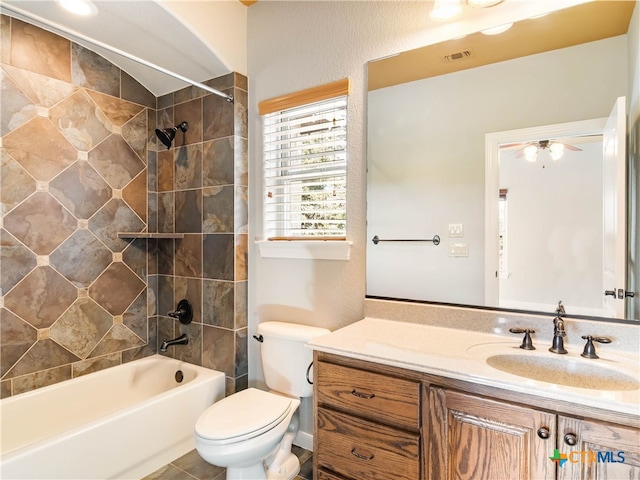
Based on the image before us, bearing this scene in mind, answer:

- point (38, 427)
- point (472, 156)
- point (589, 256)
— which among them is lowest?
point (38, 427)

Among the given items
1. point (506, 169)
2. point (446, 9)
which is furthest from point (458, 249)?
point (446, 9)

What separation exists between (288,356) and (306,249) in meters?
0.61

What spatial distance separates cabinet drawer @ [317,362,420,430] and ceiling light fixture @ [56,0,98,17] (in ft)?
7.05

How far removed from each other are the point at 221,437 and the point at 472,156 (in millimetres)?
1692

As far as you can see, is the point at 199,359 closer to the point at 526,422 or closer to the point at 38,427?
the point at 38,427

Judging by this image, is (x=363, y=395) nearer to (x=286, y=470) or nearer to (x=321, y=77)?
(x=286, y=470)

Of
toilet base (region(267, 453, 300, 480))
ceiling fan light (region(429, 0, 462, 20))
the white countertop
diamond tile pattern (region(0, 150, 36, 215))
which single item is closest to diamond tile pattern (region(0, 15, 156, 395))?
diamond tile pattern (region(0, 150, 36, 215))

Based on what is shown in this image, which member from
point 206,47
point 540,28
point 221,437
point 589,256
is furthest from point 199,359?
point 540,28

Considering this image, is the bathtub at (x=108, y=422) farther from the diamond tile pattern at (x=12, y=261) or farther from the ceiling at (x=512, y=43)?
the ceiling at (x=512, y=43)

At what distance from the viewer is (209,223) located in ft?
7.84

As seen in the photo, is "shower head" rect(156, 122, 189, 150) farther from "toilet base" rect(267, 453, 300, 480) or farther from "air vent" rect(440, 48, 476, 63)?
"toilet base" rect(267, 453, 300, 480)

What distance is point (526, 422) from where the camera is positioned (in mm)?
1053

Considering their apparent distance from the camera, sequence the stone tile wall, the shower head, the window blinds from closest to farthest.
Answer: the window blinds < the stone tile wall < the shower head

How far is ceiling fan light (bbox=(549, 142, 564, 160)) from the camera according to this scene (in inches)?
58.6
